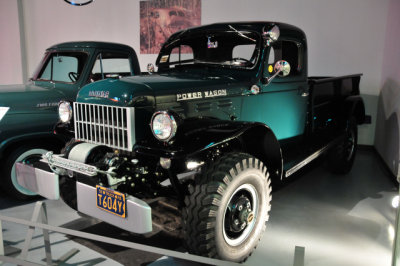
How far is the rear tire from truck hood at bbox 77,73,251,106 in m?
2.15

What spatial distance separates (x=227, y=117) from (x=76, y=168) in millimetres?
1289

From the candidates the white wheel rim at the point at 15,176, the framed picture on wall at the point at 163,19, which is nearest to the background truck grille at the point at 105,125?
the white wheel rim at the point at 15,176

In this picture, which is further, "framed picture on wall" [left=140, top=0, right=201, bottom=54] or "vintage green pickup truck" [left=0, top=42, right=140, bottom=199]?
"framed picture on wall" [left=140, top=0, right=201, bottom=54]

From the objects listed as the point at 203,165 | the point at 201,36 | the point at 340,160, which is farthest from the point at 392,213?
the point at 201,36

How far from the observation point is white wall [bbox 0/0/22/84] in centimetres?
938

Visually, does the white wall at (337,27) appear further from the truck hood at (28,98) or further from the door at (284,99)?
the truck hood at (28,98)

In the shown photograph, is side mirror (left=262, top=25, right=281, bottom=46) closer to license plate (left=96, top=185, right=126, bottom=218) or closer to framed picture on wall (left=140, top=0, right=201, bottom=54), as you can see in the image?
license plate (left=96, top=185, right=126, bottom=218)

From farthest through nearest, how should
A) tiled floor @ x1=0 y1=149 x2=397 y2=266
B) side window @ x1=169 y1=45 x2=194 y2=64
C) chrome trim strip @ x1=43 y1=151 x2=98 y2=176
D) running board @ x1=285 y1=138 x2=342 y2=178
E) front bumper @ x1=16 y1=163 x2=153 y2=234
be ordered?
side window @ x1=169 y1=45 x2=194 y2=64 < running board @ x1=285 y1=138 x2=342 y2=178 < tiled floor @ x1=0 y1=149 x2=397 y2=266 < chrome trim strip @ x1=43 y1=151 x2=98 y2=176 < front bumper @ x1=16 y1=163 x2=153 y2=234

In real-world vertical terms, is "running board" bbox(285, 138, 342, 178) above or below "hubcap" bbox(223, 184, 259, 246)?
above

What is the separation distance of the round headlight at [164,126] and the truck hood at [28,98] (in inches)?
84.0

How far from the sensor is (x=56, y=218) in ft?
10.6

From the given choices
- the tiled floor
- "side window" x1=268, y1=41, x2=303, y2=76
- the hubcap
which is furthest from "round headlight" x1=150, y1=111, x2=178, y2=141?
"side window" x1=268, y1=41, x2=303, y2=76

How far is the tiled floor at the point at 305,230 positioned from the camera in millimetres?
2539

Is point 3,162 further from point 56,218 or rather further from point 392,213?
point 392,213
